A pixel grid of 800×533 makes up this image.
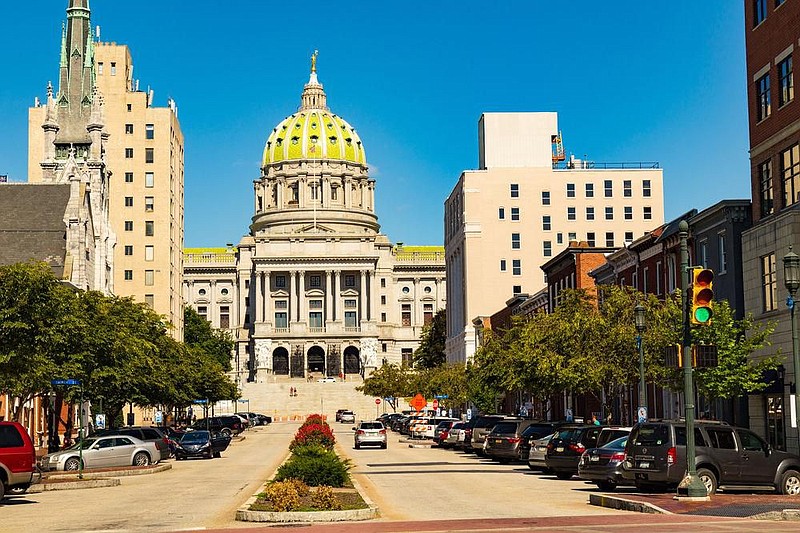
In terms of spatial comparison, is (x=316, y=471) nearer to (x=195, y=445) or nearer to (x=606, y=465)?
(x=606, y=465)

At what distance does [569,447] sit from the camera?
38594 millimetres

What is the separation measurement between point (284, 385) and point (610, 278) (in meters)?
103

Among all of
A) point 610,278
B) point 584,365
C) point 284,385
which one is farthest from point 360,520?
point 284,385

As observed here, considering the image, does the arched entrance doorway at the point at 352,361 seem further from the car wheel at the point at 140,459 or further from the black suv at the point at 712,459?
the black suv at the point at 712,459

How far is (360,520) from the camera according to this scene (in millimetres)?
24156

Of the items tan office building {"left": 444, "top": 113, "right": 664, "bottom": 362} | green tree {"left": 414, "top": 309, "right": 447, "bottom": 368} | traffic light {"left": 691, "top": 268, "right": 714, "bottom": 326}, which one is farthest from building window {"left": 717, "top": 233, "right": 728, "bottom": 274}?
green tree {"left": 414, "top": 309, "right": 447, "bottom": 368}

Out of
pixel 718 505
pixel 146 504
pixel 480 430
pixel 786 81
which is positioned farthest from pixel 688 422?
pixel 480 430

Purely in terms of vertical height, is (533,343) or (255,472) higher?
(533,343)

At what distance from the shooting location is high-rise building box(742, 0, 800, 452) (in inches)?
1684

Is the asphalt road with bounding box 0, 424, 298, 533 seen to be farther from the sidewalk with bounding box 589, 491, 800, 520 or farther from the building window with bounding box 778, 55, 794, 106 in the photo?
the building window with bounding box 778, 55, 794, 106

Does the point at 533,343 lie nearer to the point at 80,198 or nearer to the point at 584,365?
the point at 584,365

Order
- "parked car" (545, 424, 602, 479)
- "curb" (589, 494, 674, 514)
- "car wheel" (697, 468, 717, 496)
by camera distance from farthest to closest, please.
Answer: "parked car" (545, 424, 602, 479) < "car wheel" (697, 468, 717, 496) < "curb" (589, 494, 674, 514)

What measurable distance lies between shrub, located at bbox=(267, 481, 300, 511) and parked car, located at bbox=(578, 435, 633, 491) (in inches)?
385

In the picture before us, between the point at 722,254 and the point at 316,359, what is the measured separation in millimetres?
147948
